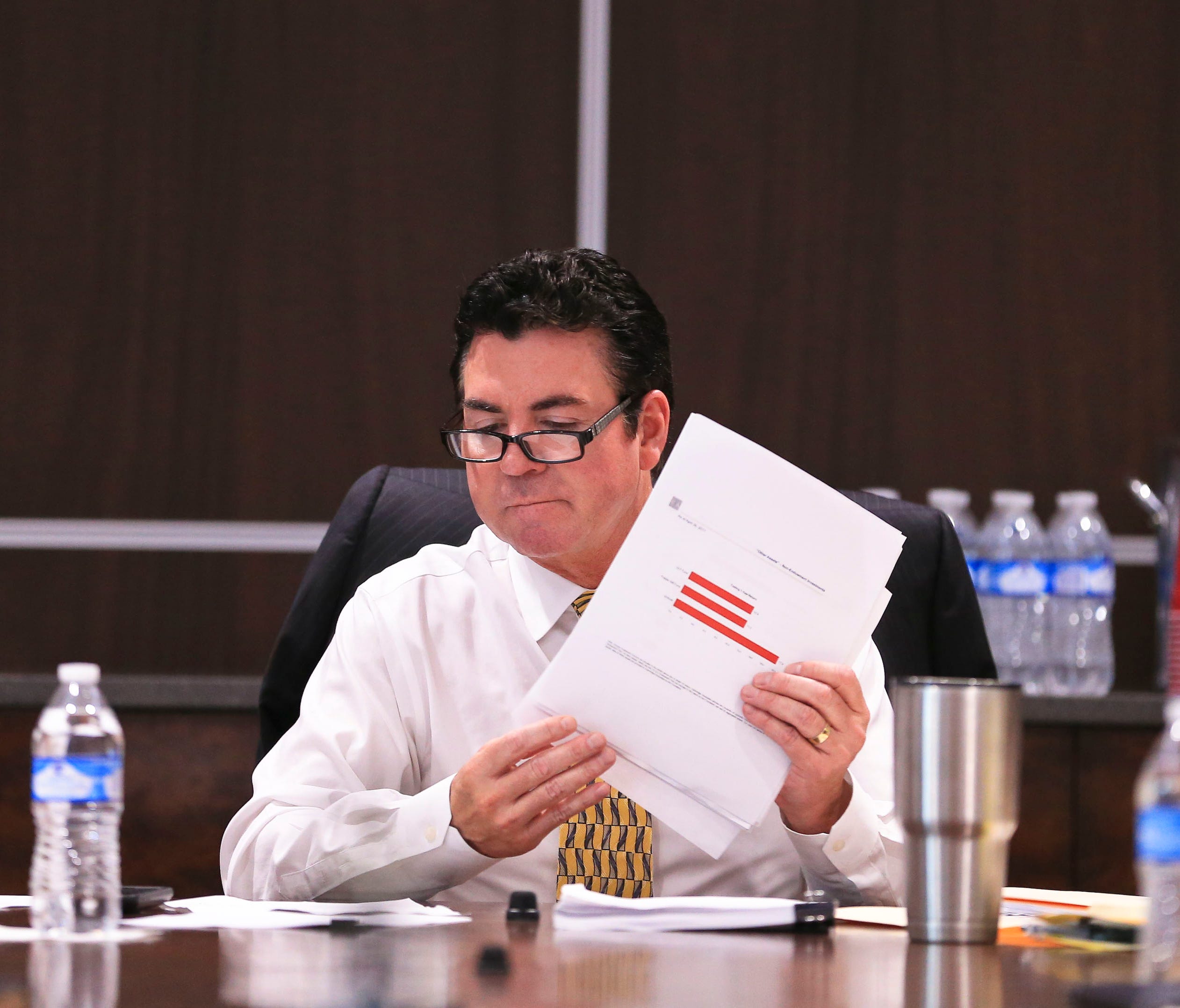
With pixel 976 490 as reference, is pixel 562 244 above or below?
above

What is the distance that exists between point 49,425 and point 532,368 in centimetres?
179

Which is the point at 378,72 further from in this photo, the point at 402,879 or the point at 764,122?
the point at 402,879

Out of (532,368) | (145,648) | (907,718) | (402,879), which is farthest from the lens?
(145,648)

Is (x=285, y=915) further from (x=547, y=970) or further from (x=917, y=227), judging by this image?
(x=917, y=227)

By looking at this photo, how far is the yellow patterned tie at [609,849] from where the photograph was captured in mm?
1626

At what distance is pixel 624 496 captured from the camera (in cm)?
171

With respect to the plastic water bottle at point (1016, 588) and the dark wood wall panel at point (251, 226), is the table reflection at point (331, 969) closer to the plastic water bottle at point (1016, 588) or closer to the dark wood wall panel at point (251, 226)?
the plastic water bottle at point (1016, 588)

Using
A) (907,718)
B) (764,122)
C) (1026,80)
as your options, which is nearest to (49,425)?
(764,122)

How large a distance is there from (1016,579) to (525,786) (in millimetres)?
1785

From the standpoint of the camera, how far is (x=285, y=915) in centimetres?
121

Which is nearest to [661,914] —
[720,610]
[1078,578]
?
[720,610]

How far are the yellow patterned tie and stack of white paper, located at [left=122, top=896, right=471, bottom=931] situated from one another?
1.13ft

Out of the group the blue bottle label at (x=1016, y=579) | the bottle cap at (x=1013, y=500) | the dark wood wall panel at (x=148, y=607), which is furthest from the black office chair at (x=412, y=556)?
the dark wood wall panel at (x=148, y=607)

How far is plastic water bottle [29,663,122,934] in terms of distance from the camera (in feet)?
3.68
